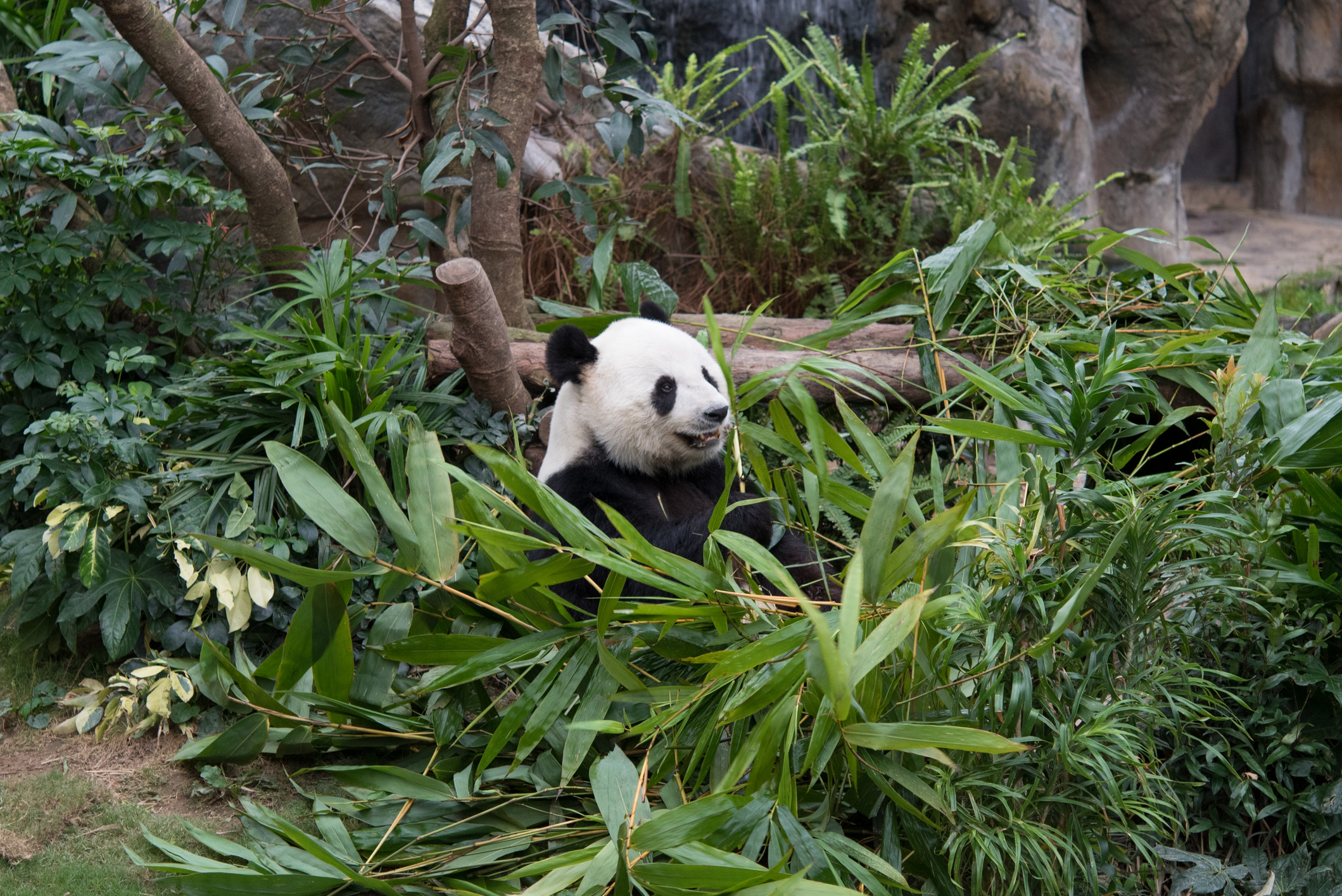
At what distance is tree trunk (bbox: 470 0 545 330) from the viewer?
12.3 ft

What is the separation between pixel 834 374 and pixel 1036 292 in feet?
3.23

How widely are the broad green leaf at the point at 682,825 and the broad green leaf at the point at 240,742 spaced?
1.14m

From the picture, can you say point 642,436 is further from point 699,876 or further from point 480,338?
point 699,876

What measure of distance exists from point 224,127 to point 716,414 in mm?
2266

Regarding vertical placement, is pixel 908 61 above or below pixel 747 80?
above

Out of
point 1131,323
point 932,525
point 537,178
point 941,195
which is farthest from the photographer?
point 941,195

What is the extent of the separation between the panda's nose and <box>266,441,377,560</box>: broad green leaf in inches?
40.2

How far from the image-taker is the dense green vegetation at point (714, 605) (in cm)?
195

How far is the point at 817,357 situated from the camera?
10.5 feet

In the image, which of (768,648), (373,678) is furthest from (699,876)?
(373,678)

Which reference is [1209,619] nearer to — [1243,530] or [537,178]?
[1243,530]

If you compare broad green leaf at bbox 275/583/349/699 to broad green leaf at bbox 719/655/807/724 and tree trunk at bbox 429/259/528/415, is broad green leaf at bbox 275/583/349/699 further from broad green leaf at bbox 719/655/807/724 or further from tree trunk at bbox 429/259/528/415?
tree trunk at bbox 429/259/528/415

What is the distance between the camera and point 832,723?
6.40 ft

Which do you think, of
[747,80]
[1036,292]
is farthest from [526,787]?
[747,80]
